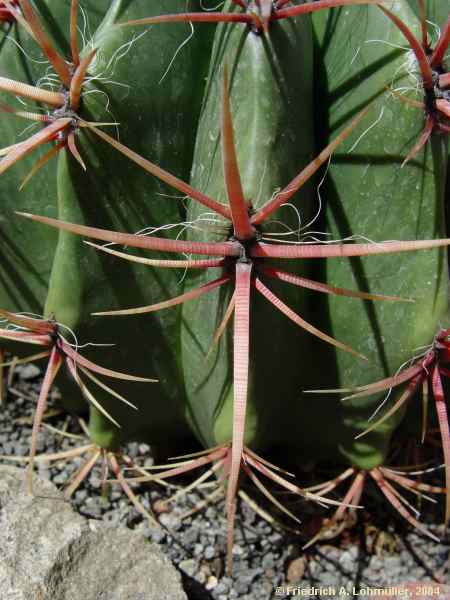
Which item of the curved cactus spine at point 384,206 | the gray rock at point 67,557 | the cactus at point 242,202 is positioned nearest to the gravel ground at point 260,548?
the gray rock at point 67,557

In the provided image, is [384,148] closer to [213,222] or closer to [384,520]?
[213,222]

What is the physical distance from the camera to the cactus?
0.99m

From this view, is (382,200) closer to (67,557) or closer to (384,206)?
(384,206)

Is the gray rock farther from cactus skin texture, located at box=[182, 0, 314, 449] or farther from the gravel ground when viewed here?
cactus skin texture, located at box=[182, 0, 314, 449]

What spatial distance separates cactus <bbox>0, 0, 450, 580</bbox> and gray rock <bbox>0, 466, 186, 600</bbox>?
24 centimetres

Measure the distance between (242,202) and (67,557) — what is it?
801 mm

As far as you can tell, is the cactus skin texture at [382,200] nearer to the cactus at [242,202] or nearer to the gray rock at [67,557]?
the cactus at [242,202]

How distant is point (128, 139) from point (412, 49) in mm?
487

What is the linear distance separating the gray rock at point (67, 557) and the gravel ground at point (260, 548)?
0.17 metres

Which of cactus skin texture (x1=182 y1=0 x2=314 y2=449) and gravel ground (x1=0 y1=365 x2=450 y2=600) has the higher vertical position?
cactus skin texture (x1=182 y1=0 x2=314 y2=449)

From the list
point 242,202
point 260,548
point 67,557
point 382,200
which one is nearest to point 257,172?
point 242,202

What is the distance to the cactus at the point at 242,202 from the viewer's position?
0.99 metres

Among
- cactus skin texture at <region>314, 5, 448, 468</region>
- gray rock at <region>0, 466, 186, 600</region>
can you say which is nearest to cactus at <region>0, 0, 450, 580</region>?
cactus skin texture at <region>314, 5, 448, 468</region>

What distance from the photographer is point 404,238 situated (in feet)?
3.68
